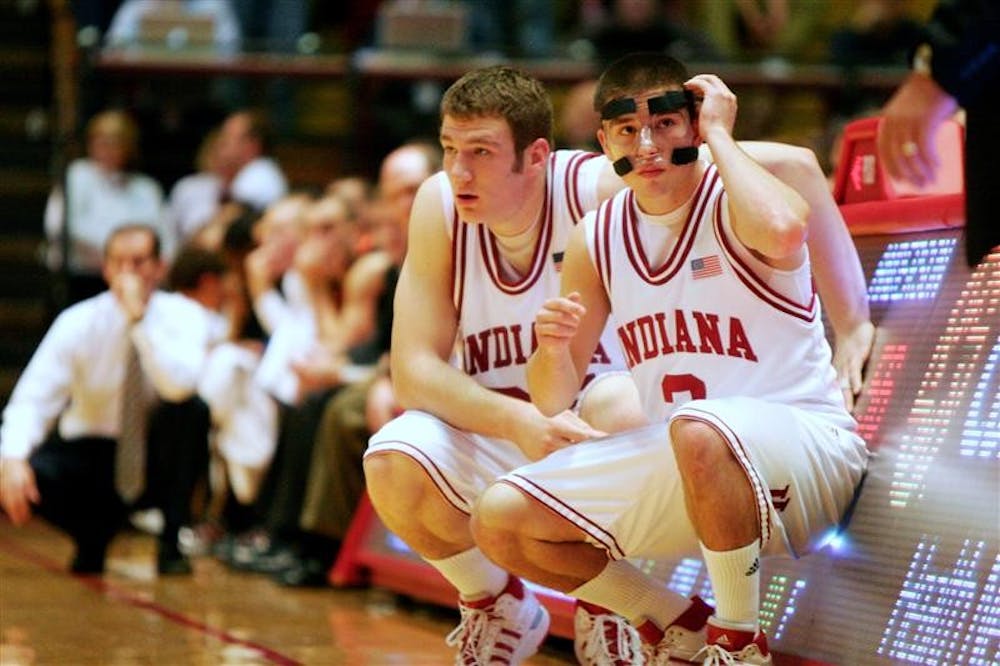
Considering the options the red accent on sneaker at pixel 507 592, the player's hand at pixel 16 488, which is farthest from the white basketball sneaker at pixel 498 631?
the player's hand at pixel 16 488

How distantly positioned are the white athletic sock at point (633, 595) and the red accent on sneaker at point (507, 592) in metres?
0.39

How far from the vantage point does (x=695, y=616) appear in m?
3.93

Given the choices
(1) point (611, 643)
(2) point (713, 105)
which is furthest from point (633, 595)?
(2) point (713, 105)

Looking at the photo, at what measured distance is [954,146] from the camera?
15.3ft

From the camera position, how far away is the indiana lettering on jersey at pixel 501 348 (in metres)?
4.30

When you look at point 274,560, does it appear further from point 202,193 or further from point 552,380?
point 552,380

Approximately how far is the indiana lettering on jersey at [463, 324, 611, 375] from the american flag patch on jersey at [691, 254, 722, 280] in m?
0.61

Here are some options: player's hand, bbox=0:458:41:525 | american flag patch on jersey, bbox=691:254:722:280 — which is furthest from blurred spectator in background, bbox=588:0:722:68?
american flag patch on jersey, bbox=691:254:722:280

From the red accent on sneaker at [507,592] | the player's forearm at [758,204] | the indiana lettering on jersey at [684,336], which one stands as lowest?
the red accent on sneaker at [507,592]

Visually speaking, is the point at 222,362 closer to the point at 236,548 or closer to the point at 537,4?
the point at 236,548

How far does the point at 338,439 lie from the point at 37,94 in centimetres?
580

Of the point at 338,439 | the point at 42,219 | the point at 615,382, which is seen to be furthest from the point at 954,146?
the point at 42,219

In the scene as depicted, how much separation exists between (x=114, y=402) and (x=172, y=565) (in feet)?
2.35

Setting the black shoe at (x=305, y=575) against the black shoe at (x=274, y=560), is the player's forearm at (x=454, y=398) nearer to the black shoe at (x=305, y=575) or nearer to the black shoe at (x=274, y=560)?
the black shoe at (x=305, y=575)
